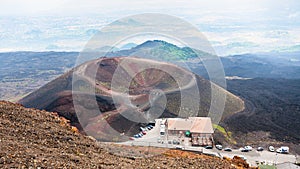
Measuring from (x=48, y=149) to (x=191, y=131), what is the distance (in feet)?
64.0

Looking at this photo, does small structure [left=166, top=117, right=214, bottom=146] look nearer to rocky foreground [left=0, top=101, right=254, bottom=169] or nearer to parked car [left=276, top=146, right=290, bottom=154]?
parked car [left=276, top=146, right=290, bottom=154]

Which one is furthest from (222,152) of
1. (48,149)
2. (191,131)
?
(48,149)

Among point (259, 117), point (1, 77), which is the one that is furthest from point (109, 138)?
point (1, 77)

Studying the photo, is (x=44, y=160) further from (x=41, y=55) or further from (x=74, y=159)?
(x=41, y=55)

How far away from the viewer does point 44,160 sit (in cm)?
1088

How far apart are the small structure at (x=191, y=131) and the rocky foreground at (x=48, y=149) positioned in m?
14.1

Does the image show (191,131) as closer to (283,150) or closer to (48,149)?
(283,150)

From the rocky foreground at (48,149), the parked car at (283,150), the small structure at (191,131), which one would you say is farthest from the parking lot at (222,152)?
the rocky foreground at (48,149)

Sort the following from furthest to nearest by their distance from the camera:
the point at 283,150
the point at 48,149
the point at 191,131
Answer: the point at 191,131 < the point at 283,150 < the point at 48,149

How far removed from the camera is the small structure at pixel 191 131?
96.2 ft

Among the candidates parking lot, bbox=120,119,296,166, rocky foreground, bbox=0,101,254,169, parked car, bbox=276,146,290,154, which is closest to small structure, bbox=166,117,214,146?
parking lot, bbox=120,119,296,166

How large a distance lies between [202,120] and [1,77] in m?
115

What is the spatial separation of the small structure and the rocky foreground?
1409 centimetres

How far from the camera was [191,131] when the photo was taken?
30.4m
